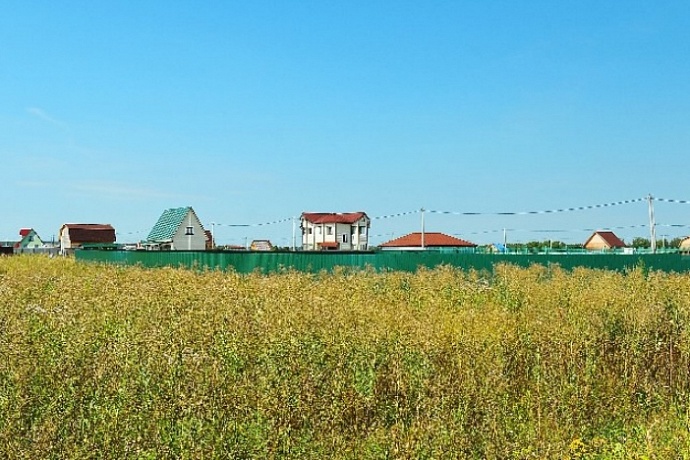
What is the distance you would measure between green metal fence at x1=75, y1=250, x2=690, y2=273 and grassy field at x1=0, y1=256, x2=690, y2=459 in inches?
404

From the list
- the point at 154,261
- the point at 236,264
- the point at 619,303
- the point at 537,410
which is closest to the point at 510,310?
the point at 619,303

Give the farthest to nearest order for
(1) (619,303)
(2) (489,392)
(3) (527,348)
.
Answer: (1) (619,303), (3) (527,348), (2) (489,392)

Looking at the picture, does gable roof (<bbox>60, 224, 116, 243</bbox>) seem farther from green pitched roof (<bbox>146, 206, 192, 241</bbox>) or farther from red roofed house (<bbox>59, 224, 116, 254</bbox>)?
green pitched roof (<bbox>146, 206, 192, 241</bbox>)

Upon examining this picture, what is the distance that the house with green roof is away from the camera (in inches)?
2125

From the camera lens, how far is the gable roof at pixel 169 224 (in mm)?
54500

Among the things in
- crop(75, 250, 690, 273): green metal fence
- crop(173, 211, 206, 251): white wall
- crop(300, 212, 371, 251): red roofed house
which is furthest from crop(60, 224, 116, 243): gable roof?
crop(75, 250, 690, 273): green metal fence

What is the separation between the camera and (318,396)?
17.8ft

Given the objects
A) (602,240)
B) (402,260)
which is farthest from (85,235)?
(402,260)

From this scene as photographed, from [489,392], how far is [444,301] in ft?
15.3

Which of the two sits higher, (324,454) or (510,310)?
(510,310)

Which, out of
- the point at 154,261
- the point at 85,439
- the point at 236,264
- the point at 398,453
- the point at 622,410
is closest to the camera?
the point at 85,439

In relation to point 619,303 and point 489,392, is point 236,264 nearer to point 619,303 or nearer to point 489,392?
point 619,303

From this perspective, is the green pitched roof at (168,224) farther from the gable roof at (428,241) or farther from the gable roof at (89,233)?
the gable roof at (428,241)

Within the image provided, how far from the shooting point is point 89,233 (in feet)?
219
